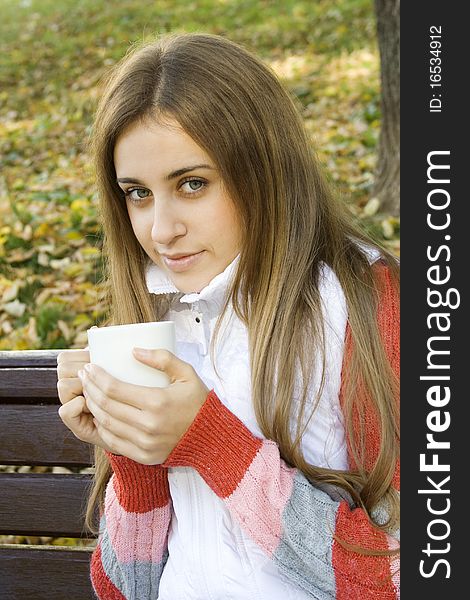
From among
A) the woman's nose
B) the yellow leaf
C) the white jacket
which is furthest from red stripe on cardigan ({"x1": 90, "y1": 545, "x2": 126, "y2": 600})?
the yellow leaf

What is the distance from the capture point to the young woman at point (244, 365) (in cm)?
152

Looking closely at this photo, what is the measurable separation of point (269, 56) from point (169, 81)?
510cm

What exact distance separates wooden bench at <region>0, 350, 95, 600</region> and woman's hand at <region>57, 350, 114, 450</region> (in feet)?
1.48

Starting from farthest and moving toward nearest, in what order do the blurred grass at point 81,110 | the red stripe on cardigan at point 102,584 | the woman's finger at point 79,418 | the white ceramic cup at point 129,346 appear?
1. the blurred grass at point 81,110
2. the red stripe on cardigan at point 102,584
3. the woman's finger at point 79,418
4. the white ceramic cup at point 129,346

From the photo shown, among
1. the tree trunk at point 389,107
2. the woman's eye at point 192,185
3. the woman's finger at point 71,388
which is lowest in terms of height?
the woman's finger at point 71,388

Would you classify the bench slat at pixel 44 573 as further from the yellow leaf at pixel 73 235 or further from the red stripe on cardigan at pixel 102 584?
the yellow leaf at pixel 73 235

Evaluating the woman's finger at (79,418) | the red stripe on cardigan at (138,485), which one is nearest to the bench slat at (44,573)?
the red stripe on cardigan at (138,485)

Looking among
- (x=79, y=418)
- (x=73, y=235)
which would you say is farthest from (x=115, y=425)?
(x=73, y=235)

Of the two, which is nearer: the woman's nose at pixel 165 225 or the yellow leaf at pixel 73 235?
the woman's nose at pixel 165 225

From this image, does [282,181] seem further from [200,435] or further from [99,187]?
[200,435]

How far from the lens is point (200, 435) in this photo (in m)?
1.48

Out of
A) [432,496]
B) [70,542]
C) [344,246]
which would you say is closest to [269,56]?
[70,542]

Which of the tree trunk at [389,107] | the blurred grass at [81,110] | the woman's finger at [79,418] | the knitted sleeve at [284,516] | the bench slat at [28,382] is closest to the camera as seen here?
the knitted sleeve at [284,516]

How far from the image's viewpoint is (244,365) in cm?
168
